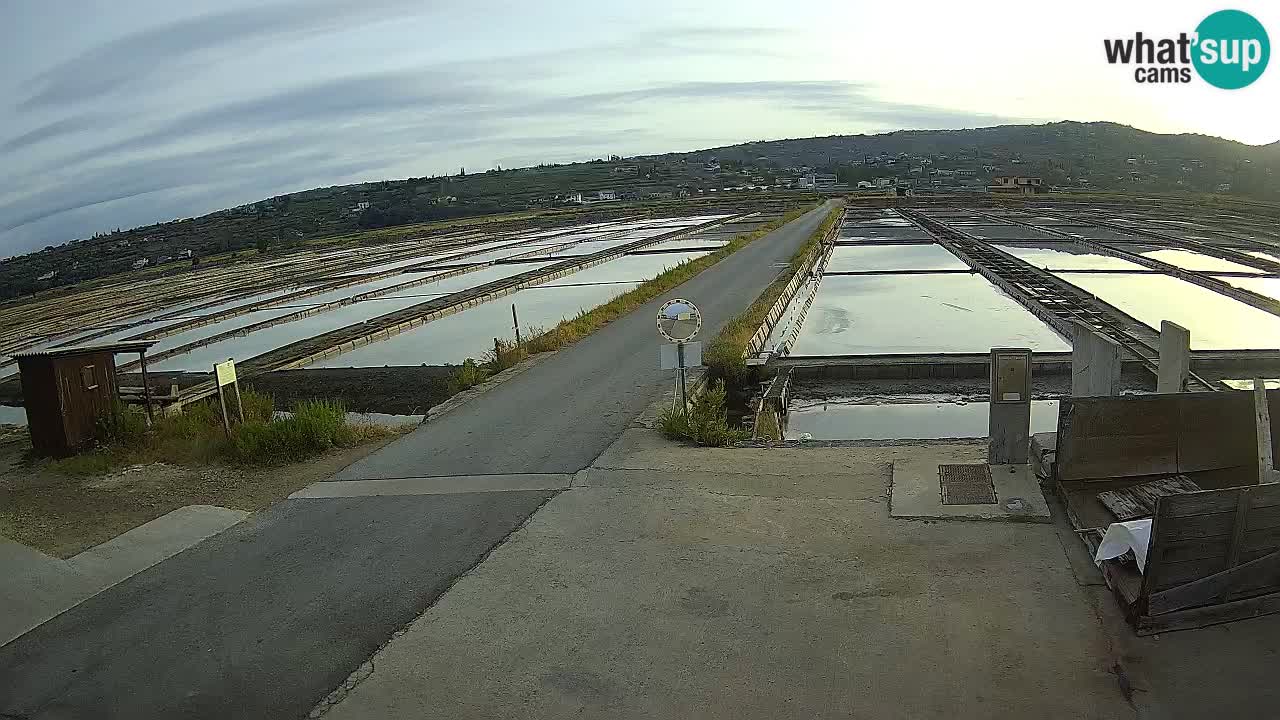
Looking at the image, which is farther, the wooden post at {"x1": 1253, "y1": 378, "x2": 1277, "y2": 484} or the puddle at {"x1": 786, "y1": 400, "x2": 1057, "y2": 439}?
the puddle at {"x1": 786, "y1": 400, "x2": 1057, "y2": 439}

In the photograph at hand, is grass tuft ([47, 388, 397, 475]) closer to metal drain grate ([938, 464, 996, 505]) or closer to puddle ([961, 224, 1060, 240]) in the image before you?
metal drain grate ([938, 464, 996, 505])

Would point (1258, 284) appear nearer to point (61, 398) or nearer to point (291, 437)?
point (291, 437)

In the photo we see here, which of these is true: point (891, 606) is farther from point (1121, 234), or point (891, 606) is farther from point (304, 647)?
point (1121, 234)

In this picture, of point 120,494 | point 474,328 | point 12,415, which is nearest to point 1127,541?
point 120,494

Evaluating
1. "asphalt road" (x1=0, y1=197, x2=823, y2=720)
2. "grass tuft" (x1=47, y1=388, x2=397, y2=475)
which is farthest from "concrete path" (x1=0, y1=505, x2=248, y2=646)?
"grass tuft" (x1=47, y1=388, x2=397, y2=475)

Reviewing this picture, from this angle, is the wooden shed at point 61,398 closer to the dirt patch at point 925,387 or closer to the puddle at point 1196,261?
the dirt patch at point 925,387
